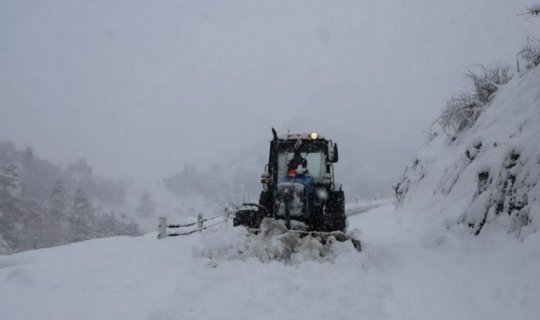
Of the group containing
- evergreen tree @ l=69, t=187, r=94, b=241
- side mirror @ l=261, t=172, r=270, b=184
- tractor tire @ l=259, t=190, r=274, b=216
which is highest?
evergreen tree @ l=69, t=187, r=94, b=241

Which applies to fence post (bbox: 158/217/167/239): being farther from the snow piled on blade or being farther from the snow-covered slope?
the snow-covered slope

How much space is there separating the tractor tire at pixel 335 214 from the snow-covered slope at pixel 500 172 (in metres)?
2.02

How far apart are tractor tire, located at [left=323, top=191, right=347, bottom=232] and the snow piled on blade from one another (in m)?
1.39

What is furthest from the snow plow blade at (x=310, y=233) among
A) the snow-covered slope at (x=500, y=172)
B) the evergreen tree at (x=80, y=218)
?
the evergreen tree at (x=80, y=218)

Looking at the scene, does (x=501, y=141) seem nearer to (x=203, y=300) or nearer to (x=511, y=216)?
(x=511, y=216)

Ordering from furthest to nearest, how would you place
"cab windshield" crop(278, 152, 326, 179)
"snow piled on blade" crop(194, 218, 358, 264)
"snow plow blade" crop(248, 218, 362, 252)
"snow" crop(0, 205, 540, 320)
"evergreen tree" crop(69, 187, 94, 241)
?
"evergreen tree" crop(69, 187, 94, 241) < "cab windshield" crop(278, 152, 326, 179) < "snow plow blade" crop(248, 218, 362, 252) < "snow piled on blade" crop(194, 218, 358, 264) < "snow" crop(0, 205, 540, 320)

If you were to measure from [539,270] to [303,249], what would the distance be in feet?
10.3

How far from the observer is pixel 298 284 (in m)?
5.63

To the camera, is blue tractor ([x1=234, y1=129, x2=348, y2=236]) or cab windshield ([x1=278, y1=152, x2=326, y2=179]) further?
cab windshield ([x1=278, y1=152, x2=326, y2=179])

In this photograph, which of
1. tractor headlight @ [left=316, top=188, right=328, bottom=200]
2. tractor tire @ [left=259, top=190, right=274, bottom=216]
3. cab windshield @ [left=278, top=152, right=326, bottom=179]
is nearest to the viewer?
tractor headlight @ [left=316, top=188, right=328, bottom=200]

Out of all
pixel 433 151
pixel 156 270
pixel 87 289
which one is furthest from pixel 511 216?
pixel 433 151

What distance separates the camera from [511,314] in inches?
179

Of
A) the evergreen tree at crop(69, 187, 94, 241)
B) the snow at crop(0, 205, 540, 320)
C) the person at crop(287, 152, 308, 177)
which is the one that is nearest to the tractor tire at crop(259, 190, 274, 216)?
the person at crop(287, 152, 308, 177)

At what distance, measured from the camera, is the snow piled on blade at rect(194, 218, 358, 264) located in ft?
21.5
